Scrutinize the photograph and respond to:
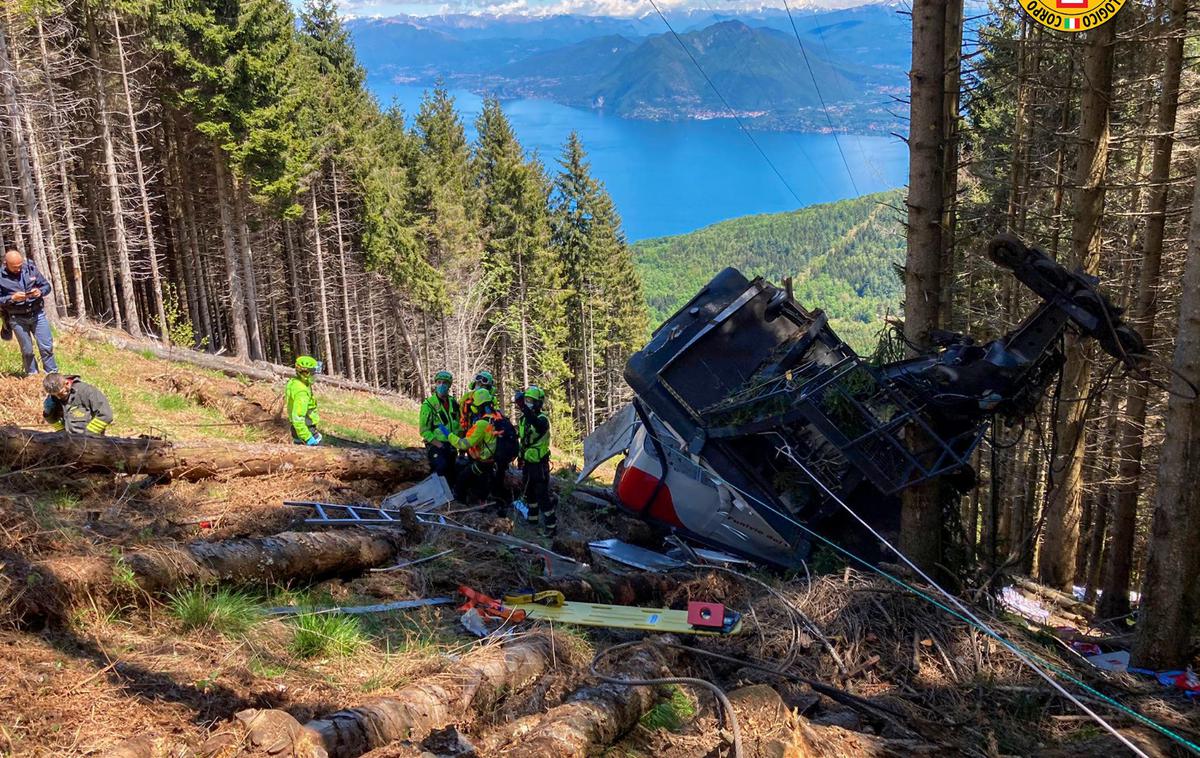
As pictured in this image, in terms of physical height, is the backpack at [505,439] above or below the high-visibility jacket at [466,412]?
below

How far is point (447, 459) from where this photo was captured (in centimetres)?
1022

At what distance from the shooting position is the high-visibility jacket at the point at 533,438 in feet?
33.0

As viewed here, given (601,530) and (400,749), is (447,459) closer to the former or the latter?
(601,530)

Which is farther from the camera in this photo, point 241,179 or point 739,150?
point 739,150

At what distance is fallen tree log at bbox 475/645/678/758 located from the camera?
144 inches

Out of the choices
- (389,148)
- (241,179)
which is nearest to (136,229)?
(241,179)

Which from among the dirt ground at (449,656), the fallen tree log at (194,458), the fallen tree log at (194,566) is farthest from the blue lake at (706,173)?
the fallen tree log at (194,566)

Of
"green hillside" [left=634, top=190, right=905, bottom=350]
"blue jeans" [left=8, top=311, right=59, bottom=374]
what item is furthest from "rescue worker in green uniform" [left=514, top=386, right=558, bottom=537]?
"green hillside" [left=634, top=190, right=905, bottom=350]

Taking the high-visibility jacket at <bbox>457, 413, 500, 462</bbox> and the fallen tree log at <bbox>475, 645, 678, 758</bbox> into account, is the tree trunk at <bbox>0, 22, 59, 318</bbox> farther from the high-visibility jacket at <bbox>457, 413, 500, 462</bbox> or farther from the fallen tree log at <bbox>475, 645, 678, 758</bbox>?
the fallen tree log at <bbox>475, 645, 678, 758</bbox>

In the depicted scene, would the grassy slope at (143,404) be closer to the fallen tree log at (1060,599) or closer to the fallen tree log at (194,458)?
the fallen tree log at (194,458)

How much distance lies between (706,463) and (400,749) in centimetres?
Result: 556

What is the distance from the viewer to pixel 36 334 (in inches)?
421

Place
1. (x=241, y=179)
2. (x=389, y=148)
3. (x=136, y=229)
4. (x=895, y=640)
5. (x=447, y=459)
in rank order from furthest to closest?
(x=389, y=148) < (x=136, y=229) < (x=241, y=179) < (x=447, y=459) < (x=895, y=640)

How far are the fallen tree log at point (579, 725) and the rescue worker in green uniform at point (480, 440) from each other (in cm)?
540
